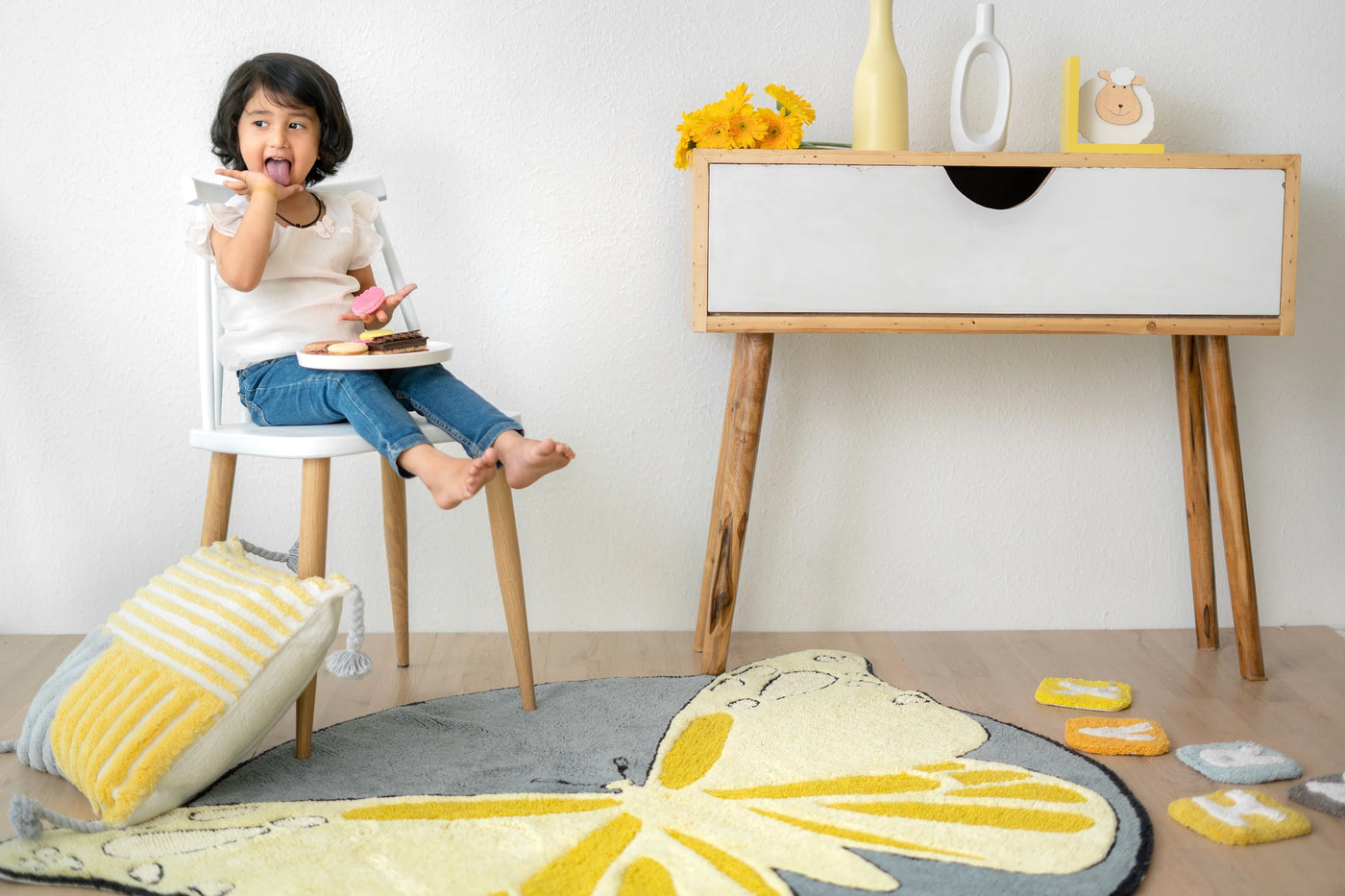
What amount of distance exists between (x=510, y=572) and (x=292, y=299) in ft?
1.76

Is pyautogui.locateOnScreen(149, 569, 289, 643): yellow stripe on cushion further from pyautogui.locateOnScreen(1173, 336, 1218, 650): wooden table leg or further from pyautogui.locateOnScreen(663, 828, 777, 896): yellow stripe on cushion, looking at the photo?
pyautogui.locateOnScreen(1173, 336, 1218, 650): wooden table leg

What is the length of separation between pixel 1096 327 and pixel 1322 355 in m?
0.67

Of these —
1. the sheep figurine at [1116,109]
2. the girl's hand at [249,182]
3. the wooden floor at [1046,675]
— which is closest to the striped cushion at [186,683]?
the wooden floor at [1046,675]

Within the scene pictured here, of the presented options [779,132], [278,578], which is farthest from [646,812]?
[779,132]

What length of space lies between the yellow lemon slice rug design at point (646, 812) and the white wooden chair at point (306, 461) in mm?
140

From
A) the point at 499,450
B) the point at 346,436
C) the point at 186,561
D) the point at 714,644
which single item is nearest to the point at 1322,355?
the point at 714,644

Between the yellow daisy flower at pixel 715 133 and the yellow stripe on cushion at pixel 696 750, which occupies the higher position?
the yellow daisy flower at pixel 715 133

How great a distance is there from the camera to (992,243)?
1766 millimetres

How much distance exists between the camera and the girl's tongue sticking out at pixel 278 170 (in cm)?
170

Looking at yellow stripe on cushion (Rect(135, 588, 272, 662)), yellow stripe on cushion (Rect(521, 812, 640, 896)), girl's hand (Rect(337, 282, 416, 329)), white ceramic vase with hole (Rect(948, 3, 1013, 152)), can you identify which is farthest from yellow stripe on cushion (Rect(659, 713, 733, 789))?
white ceramic vase with hole (Rect(948, 3, 1013, 152))

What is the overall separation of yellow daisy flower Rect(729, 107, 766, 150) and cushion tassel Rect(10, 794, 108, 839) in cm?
127

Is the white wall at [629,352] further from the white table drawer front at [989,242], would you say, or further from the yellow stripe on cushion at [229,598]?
the yellow stripe on cushion at [229,598]

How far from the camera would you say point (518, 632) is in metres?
1.70

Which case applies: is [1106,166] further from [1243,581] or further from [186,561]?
[186,561]
